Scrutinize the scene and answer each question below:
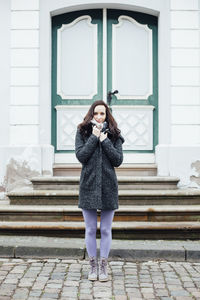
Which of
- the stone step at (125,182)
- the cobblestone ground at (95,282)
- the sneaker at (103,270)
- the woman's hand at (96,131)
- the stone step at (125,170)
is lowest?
the cobblestone ground at (95,282)

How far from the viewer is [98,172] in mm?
4102

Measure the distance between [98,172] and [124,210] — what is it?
1713 millimetres

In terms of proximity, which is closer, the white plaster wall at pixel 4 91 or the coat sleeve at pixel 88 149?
the coat sleeve at pixel 88 149

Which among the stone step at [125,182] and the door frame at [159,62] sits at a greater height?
the door frame at [159,62]

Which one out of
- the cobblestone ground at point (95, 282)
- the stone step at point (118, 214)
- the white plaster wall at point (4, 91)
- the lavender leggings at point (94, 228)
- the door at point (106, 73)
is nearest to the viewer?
the cobblestone ground at point (95, 282)

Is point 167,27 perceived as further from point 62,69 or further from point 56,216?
point 56,216

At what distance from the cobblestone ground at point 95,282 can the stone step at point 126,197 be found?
1.32 metres

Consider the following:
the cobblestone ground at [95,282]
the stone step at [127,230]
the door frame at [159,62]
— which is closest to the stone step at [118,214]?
the stone step at [127,230]

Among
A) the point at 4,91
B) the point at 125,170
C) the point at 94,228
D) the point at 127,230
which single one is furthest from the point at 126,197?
the point at 4,91

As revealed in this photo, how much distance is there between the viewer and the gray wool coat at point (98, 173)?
4070mm

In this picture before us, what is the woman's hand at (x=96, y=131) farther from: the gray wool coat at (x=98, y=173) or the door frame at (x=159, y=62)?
the door frame at (x=159, y=62)

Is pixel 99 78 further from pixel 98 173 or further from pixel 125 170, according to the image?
pixel 98 173

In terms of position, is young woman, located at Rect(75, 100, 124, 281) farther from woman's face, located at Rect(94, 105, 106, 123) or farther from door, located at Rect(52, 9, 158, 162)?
door, located at Rect(52, 9, 158, 162)

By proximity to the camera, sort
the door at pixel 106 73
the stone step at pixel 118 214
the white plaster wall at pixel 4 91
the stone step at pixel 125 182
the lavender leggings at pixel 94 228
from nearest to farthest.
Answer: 1. the lavender leggings at pixel 94 228
2. the stone step at pixel 118 214
3. the stone step at pixel 125 182
4. the white plaster wall at pixel 4 91
5. the door at pixel 106 73
